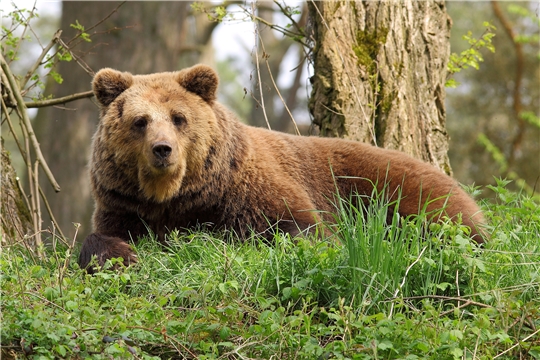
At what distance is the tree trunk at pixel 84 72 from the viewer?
13.1 meters

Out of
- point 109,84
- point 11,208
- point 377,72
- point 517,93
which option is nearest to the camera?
point 109,84

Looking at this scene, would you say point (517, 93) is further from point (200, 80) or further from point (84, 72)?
point (200, 80)

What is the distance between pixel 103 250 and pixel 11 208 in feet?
4.83

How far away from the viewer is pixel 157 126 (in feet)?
16.9

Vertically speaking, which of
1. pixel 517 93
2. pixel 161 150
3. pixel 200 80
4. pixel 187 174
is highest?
pixel 200 80

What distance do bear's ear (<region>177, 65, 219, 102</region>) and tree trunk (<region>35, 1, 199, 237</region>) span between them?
7.85 meters

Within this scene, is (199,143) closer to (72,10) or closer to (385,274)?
(385,274)

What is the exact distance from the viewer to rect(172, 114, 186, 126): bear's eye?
211 inches

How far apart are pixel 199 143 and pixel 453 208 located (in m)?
2.14

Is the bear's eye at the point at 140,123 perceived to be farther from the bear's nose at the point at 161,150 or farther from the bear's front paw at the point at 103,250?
the bear's front paw at the point at 103,250

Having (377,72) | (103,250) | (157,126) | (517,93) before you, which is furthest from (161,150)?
(517,93)

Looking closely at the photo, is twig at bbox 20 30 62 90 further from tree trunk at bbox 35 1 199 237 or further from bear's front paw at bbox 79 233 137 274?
tree trunk at bbox 35 1 199 237

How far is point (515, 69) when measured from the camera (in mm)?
17938

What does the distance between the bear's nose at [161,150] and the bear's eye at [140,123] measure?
35cm
